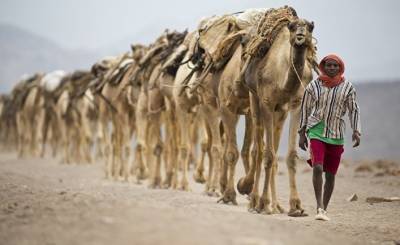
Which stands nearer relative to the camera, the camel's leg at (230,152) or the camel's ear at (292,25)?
the camel's ear at (292,25)

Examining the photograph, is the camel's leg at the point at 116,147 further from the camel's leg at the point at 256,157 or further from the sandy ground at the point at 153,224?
the camel's leg at the point at 256,157

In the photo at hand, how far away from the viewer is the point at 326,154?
31.9 ft

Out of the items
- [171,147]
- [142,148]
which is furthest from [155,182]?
[142,148]

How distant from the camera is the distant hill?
462 ft

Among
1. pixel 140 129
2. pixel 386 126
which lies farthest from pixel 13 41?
pixel 140 129

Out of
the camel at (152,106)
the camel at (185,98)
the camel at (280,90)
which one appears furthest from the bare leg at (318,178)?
the camel at (152,106)

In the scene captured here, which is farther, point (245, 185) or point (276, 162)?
point (245, 185)

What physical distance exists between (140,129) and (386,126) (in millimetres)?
43687

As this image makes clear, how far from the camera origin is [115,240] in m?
6.06

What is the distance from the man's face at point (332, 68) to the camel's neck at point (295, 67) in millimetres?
299

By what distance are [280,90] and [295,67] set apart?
487 millimetres

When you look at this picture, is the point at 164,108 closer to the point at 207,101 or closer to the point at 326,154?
the point at 207,101

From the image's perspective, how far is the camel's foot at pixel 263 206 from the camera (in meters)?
10.4

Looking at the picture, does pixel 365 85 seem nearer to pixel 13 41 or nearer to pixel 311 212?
pixel 311 212
